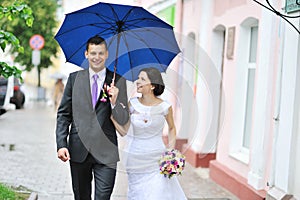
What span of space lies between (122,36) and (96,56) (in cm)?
75

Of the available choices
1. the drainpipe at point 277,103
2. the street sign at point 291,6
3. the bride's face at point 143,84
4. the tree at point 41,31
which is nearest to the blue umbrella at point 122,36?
the bride's face at point 143,84

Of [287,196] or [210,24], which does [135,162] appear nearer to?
[287,196]

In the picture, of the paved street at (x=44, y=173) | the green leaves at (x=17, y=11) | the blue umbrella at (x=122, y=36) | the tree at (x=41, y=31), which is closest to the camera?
the blue umbrella at (x=122, y=36)

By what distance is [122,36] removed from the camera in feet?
19.7

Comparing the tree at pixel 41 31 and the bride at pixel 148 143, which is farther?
the tree at pixel 41 31

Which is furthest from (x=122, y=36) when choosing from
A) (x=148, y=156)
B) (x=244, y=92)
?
(x=244, y=92)

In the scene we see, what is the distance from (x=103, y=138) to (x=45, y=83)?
4183 cm

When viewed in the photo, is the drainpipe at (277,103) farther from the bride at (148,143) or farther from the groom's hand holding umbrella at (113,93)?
the groom's hand holding umbrella at (113,93)

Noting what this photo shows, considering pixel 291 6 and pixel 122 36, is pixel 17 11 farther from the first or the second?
pixel 291 6

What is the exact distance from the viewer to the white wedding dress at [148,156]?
19.1 feet

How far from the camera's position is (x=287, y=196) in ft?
22.7

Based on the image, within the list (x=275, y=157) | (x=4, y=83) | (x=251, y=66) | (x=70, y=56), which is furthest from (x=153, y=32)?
(x=4, y=83)

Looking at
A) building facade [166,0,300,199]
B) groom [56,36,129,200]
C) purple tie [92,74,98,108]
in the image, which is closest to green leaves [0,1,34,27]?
groom [56,36,129,200]

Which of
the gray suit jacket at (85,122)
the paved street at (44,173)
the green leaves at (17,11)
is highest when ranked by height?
the green leaves at (17,11)
